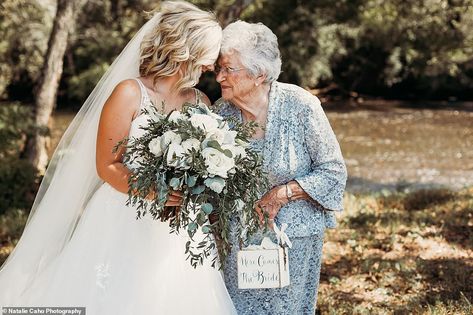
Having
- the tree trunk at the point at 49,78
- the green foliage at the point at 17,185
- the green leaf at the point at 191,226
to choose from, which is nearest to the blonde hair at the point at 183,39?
the green leaf at the point at 191,226

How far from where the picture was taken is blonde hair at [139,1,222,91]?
3.20 meters

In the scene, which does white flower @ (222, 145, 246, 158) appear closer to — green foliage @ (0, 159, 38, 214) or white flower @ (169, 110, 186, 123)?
white flower @ (169, 110, 186, 123)

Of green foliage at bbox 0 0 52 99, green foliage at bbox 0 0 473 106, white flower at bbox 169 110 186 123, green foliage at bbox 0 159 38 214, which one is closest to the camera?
white flower at bbox 169 110 186 123

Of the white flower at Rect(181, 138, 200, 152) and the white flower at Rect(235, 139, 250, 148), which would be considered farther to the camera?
the white flower at Rect(235, 139, 250, 148)

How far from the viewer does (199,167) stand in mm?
2822

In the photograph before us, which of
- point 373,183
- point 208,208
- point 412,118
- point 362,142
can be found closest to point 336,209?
point 208,208

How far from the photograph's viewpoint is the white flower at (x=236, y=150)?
2873 mm

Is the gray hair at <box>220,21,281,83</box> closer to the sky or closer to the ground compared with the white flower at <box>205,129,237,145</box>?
closer to the sky

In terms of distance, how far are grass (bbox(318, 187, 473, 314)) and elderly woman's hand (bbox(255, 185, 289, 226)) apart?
1632mm

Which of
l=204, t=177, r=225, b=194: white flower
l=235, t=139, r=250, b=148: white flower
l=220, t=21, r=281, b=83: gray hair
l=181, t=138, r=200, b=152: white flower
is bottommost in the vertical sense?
l=204, t=177, r=225, b=194: white flower

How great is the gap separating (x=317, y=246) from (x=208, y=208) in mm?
898

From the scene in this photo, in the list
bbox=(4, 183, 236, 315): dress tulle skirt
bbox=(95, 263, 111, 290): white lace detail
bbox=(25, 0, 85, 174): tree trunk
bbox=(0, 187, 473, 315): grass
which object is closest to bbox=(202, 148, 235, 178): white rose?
bbox=(4, 183, 236, 315): dress tulle skirt

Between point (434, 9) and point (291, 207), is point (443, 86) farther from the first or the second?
point (291, 207)

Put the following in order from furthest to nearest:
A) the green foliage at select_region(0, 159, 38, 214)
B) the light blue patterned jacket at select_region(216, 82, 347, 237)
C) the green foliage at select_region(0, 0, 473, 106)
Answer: the green foliage at select_region(0, 0, 473, 106) → the green foliage at select_region(0, 159, 38, 214) → the light blue patterned jacket at select_region(216, 82, 347, 237)
